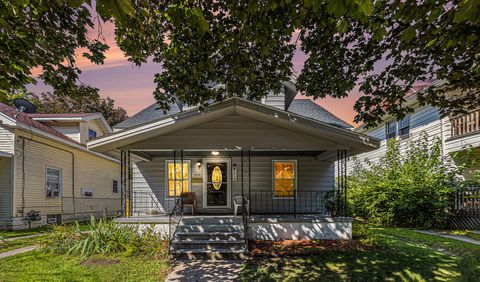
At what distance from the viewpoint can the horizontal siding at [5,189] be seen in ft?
36.9

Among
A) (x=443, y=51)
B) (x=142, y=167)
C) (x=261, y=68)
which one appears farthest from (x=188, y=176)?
(x=443, y=51)

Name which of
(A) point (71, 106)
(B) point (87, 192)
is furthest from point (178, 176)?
(A) point (71, 106)

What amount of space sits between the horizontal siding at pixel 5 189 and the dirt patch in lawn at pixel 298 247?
10.3 meters

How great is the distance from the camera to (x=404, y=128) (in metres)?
16.1

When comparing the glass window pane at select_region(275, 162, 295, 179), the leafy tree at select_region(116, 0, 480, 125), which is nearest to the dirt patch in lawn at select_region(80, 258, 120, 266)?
the leafy tree at select_region(116, 0, 480, 125)

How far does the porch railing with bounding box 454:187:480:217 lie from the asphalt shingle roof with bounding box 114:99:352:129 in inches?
198

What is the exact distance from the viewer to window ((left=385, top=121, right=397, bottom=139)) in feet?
55.5

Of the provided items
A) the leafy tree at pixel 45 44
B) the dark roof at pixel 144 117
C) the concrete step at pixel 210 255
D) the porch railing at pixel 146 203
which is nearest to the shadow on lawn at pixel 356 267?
the concrete step at pixel 210 255

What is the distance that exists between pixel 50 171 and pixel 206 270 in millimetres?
11635

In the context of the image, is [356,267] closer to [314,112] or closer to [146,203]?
[146,203]

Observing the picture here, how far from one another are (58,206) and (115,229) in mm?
8771

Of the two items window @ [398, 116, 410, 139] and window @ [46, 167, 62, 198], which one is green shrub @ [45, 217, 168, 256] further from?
window @ [398, 116, 410, 139]

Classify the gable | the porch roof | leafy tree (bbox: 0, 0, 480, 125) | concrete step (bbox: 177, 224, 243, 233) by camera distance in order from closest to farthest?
leafy tree (bbox: 0, 0, 480, 125), the porch roof, concrete step (bbox: 177, 224, 243, 233), the gable

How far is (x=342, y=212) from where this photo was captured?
9195 mm
